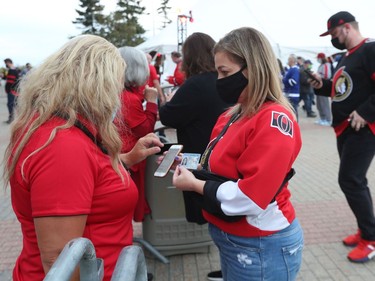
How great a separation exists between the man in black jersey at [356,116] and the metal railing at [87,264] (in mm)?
2597

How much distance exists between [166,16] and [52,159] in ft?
251

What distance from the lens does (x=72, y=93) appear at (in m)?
1.46

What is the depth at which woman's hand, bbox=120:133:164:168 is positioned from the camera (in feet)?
7.75

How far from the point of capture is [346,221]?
4.45 metres

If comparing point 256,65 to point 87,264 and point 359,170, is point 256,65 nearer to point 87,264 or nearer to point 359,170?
point 87,264

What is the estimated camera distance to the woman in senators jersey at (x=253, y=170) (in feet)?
5.34

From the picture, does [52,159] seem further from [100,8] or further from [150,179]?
[100,8]

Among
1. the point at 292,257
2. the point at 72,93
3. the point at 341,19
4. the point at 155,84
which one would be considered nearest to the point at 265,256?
the point at 292,257

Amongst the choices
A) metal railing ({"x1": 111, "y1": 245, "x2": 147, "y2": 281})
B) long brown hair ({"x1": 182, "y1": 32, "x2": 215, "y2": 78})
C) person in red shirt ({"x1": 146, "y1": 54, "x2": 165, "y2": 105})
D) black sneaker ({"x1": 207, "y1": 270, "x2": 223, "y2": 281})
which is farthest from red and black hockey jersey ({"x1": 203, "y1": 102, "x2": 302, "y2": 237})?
person in red shirt ({"x1": 146, "y1": 54, "x2": 165, "y2": 105})

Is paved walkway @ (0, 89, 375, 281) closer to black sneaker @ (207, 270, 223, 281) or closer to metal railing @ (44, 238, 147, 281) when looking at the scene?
black sneaker @ (207, 270, 223, 281)

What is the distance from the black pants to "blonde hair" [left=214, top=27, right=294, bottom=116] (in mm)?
1779

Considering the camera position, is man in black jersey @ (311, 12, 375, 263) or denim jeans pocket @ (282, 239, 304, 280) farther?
man in black jersey @ (311, 12, 375, 263)

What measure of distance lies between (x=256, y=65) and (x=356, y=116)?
1.78 meters

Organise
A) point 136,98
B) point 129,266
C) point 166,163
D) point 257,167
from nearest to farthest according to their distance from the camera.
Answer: point 129,266, point 257,167, point 166,163, point 136,98
